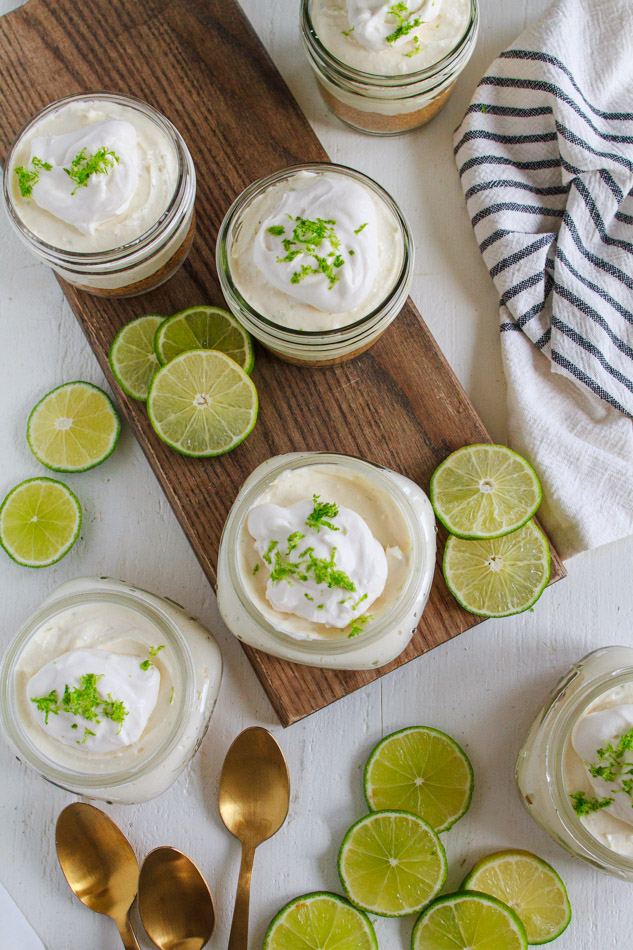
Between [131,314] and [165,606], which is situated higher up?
[131,314]

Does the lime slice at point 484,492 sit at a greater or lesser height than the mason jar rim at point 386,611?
lesser

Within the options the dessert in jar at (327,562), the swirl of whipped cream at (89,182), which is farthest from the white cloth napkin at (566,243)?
the swirl of whipped cream at (89,182)

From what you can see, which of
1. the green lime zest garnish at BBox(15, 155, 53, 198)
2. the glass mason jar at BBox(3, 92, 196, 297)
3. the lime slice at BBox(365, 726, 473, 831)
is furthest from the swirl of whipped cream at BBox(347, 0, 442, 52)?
the lime slice at BBox(365, 726, 473, 831)

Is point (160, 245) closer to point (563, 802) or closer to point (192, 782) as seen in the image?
point (192, 782)

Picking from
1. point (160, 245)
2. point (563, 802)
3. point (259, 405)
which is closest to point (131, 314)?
point (160, 245)

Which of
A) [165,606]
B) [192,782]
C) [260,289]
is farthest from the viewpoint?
[192,782]

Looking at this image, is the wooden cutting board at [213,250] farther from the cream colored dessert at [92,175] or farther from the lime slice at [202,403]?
the cream colored dessert at [92,175]
